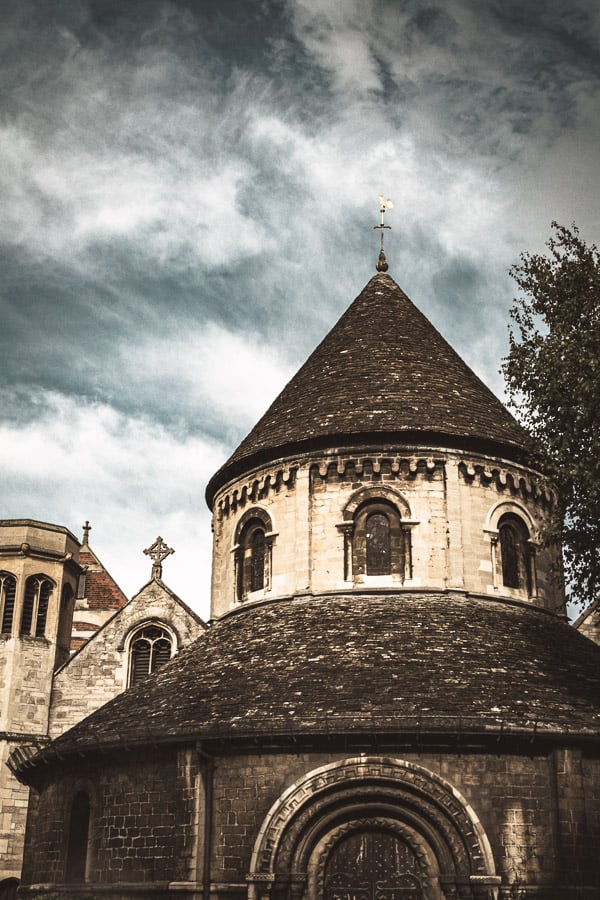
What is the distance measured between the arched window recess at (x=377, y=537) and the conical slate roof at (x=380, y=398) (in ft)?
4.31

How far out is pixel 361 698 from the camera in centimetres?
1789

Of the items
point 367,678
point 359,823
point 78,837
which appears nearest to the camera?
point 359,823

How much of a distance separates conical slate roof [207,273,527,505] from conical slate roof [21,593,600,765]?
11.7 feet

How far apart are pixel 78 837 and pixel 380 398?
1111 centimetres

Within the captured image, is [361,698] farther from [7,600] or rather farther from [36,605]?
[7,600]

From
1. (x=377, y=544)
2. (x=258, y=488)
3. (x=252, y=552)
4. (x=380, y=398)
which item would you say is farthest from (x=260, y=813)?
(x=380, y=398)

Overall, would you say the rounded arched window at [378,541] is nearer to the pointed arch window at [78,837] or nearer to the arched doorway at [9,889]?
the pointed arch window at [78,837]

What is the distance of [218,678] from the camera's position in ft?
66.3

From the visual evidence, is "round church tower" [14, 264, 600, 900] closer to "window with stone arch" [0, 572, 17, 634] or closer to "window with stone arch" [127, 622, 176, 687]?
"window with stone arch" [127, 622, 176, 687]

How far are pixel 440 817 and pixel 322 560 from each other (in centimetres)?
679

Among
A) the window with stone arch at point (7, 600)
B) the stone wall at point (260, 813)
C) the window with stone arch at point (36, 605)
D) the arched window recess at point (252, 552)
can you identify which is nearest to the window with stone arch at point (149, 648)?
the window with stone arch at point (36, 605)

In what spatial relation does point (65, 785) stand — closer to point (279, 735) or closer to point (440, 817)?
point (279, 735)

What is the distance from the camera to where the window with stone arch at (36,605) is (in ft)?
97.7

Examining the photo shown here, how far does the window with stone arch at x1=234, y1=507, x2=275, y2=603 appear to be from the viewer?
2373 cm
